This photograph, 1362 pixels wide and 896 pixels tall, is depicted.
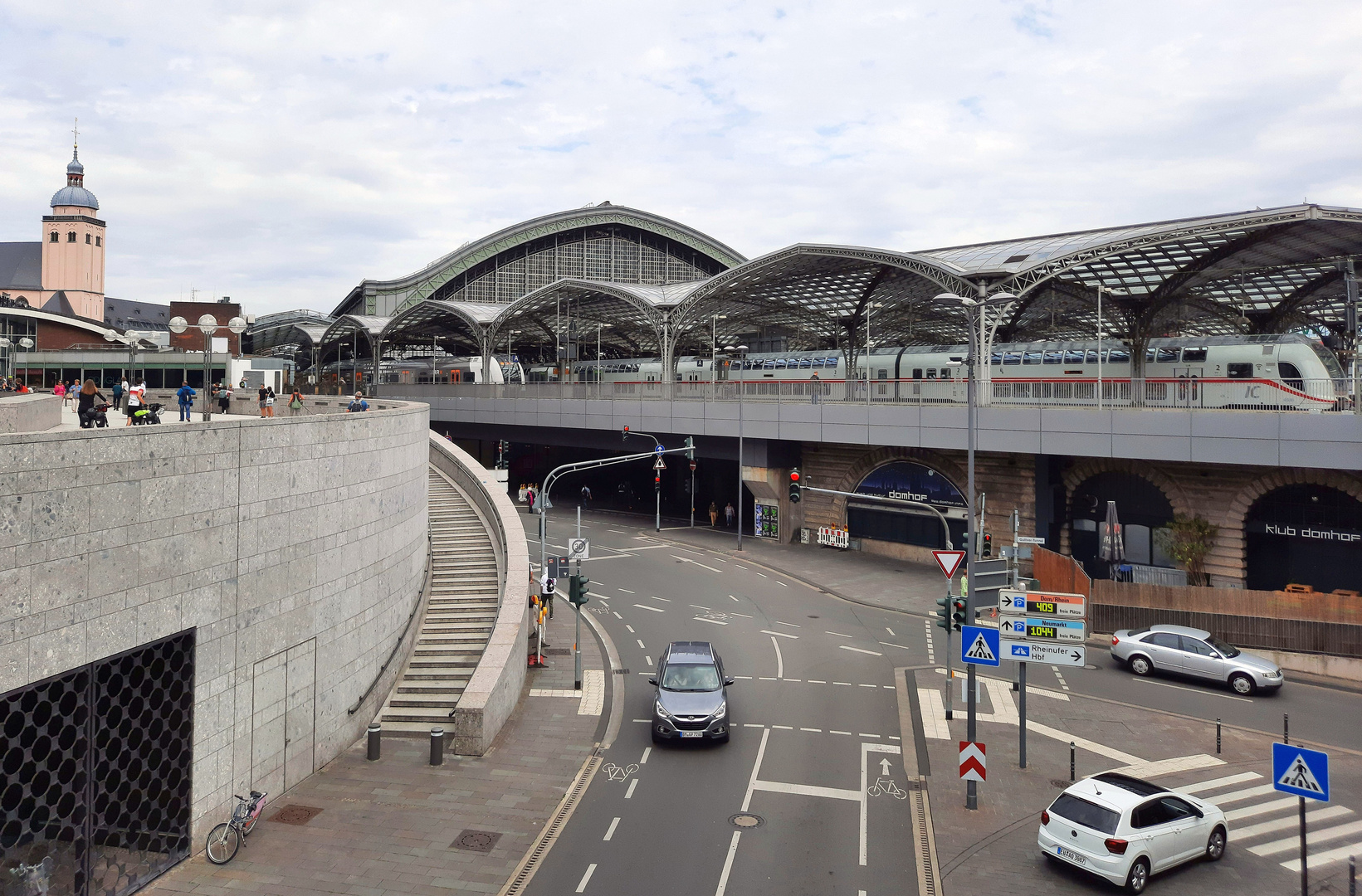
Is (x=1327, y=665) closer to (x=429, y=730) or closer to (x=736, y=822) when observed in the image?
(x=736, y=822)

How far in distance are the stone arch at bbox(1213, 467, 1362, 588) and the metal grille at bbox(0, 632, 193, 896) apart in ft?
102

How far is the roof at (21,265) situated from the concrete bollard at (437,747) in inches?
4849

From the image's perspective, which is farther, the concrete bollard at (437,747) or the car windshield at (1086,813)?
the concrete bollard at (437,747)

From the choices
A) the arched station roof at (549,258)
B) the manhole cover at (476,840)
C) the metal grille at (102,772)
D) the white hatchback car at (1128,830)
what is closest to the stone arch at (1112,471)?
the white hatchback car at (1128,830)

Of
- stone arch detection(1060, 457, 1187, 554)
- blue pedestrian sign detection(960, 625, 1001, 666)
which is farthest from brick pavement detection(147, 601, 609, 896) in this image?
stone arch detection(1060, 457, 1187, 554)

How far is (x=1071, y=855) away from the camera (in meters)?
13.1

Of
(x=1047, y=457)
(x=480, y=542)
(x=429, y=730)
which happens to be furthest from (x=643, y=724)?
(x=1047, y=457)

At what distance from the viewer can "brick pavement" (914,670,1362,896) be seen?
523 inches

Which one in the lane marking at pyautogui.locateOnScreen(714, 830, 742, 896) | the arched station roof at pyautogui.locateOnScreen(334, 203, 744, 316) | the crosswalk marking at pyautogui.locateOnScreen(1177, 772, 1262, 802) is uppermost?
the arched station roof at pyautogui.locateOnScreen(334, 203, 744, 316)

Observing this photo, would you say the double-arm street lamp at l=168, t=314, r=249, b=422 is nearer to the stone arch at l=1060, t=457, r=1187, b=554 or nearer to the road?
the road

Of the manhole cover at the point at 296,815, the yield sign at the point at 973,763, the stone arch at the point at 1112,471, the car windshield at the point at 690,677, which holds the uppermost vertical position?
the stone arch at the point at 1112,471

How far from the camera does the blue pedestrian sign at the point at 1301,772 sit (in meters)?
10.9

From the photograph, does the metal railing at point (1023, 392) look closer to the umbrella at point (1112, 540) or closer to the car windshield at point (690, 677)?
the umbrella at point (1112, 540)

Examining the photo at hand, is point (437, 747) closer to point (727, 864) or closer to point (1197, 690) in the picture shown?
point (727, 864)
